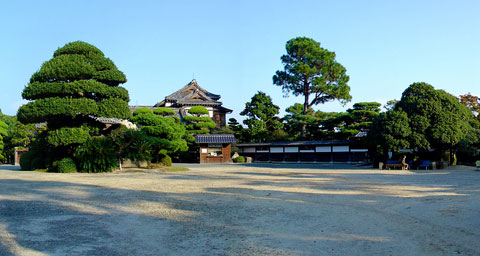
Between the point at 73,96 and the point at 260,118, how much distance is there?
21.1 m

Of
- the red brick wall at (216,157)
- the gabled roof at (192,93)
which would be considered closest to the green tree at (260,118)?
the red brick wall at (216,157)

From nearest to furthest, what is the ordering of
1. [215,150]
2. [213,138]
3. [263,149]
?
[213,138]
[215,150]
[263,149]

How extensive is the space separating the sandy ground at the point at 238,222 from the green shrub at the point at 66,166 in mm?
7268

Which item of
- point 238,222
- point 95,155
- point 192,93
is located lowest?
point 238,222

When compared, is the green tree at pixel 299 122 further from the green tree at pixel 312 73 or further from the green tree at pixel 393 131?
the green tree at pixel 393 131

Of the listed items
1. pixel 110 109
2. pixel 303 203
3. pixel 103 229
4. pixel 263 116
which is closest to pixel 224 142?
pixel 263 116

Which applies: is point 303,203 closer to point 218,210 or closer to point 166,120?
point 218,210

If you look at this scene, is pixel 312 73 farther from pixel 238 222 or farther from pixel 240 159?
pixel 238 222

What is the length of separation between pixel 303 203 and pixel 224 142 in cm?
2537

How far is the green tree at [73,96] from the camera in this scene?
1741 cm

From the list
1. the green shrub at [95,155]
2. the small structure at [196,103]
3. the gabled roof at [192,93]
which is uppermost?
the gabled roof at [192,93]

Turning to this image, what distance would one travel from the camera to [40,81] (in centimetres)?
1822

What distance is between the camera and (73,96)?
61.2ft

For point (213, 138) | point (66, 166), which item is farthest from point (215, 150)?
point (66, 166)
